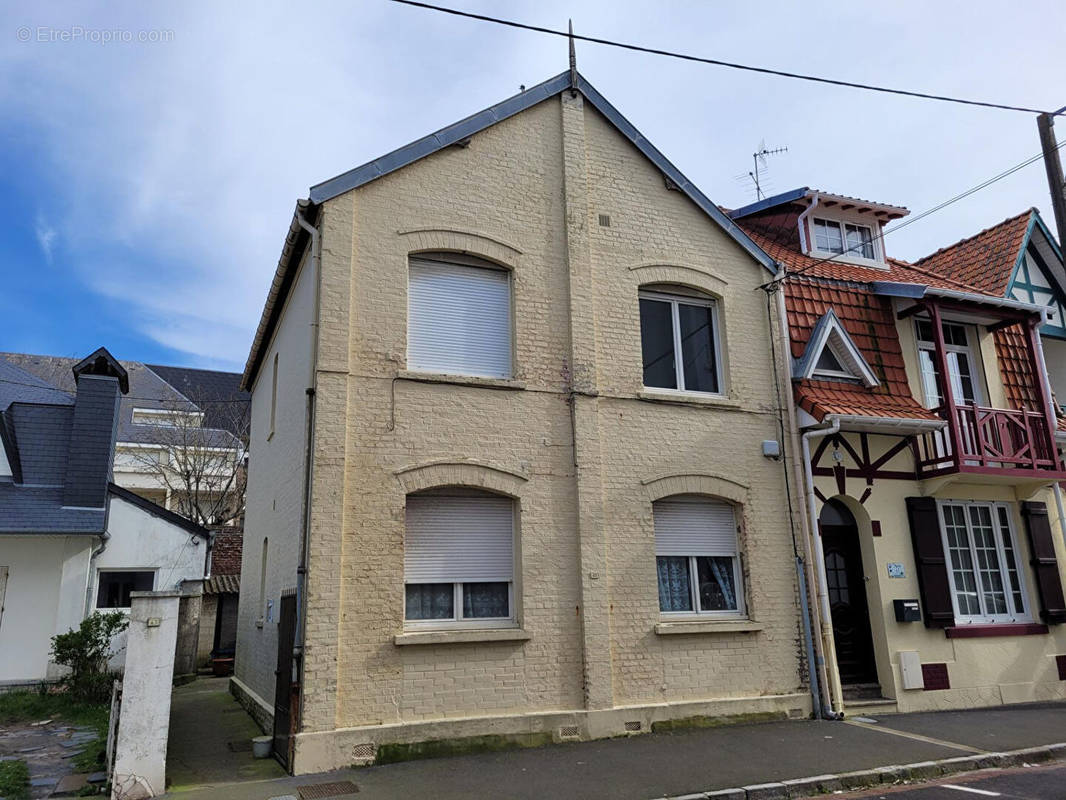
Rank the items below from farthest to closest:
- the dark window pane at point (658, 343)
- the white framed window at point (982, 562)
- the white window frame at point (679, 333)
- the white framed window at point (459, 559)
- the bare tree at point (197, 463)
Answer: the bare tree at point (197, 463), the white framed window at point (982, 562), the white window frame at point (679, 333), the dark window pane at point (658, 343), the white framed window at point (459, 559)

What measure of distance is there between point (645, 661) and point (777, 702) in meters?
2.09

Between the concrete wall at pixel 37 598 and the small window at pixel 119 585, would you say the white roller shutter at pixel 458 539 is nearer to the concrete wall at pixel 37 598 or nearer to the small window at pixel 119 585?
the concrete wall at pixel 37 598

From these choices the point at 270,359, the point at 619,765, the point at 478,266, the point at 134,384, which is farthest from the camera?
the point at 134,384

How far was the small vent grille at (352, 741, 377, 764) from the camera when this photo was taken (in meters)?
8.33

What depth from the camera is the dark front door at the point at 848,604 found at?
1183cm

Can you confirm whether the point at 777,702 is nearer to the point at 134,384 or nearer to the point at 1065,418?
the point at 1065,418

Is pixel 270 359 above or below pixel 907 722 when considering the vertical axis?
above

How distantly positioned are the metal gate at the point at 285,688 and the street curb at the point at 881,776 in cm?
406

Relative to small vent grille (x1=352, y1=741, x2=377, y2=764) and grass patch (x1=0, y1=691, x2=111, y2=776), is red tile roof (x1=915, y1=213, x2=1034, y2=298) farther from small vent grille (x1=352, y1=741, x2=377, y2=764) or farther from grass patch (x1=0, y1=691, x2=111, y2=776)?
grass patch (x1=0, y1=691, x2=111, y2=776)

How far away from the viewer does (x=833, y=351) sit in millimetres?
12727

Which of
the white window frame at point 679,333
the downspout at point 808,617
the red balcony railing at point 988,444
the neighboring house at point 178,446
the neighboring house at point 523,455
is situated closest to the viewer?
the neighboring house at point 523,455

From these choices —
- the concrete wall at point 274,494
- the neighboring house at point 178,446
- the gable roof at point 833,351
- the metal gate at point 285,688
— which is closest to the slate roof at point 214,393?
the neighboring house at point 178,446

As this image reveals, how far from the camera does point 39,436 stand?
16.0 metres

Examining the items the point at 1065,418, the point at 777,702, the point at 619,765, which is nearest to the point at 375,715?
the point at 619,765
